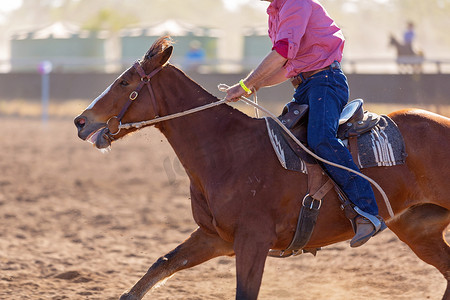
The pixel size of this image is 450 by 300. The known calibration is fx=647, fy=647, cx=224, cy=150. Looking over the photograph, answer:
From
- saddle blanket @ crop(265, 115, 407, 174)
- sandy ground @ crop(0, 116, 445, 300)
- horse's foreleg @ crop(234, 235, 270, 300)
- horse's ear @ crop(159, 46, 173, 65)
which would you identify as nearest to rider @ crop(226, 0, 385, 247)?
saddle blanket @ crop(265, 115, 407, 174)

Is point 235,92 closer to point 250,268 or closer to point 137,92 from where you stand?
point 137,92

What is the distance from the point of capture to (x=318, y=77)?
14.1 ft

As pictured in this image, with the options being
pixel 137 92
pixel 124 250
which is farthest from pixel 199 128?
pixel 124 250

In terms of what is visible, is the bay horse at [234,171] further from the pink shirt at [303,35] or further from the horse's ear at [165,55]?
the pink shirt at [303,35]

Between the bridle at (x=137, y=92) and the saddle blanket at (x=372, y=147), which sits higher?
the bridle at (x=137, y=92)

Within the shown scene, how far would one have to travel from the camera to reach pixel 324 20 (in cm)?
426

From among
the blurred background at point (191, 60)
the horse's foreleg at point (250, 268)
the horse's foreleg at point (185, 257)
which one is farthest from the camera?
the blurred background at point (191, 60)

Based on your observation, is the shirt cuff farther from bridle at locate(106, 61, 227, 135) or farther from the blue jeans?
bridle at locate(106, 61, 227, 135)

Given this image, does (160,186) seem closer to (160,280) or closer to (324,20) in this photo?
(160,280)

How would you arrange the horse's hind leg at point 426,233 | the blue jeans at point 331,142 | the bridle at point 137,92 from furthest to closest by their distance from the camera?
1. the horse's hind leg at point 426,233
2. the bridle at point 137,92
3. the blue jeans at point 331,142

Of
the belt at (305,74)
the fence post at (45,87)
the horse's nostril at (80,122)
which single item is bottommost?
the horse's nostril at (80,122)

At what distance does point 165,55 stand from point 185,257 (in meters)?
1.45

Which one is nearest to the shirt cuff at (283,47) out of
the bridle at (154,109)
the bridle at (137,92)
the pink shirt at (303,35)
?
the pink shirt at (303,35)

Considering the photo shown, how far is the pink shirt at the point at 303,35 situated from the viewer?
13.5 ft
